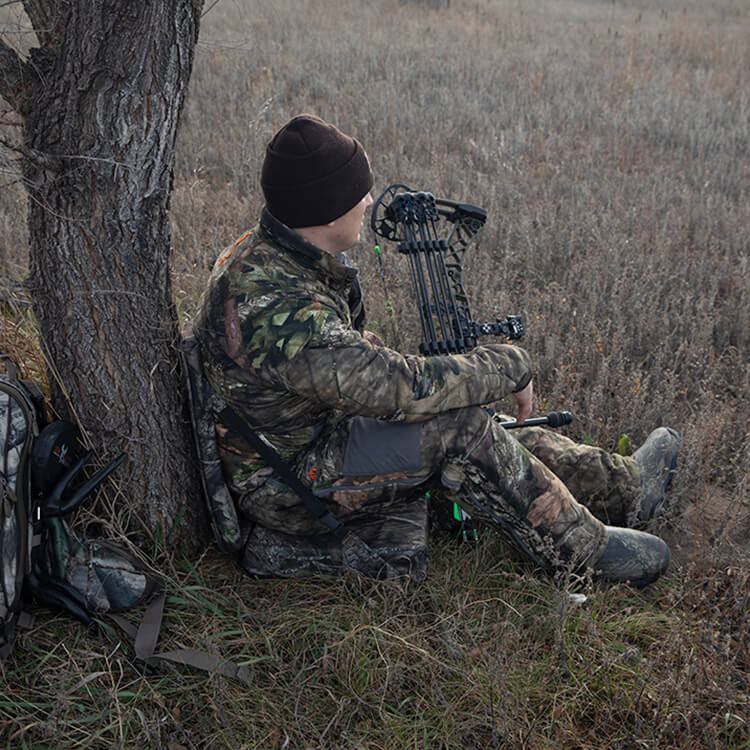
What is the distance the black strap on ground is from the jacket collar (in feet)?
2.12

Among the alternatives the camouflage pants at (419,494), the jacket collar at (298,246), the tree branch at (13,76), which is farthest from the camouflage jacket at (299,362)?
the tree branch at (13,76)

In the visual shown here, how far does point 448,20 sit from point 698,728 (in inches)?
588

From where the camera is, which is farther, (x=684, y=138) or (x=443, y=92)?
(x=443, y=92)

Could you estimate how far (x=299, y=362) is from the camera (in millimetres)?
2412

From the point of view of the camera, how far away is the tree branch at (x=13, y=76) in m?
2.29

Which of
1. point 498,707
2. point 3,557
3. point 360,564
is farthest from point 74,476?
point 498,707

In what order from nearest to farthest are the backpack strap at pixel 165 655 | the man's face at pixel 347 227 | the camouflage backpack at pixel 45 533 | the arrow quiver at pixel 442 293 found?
the camouflage backpack at pixel 45 533 → the backpack strap at pixel 165 655 → the man's face at pixel 347 227 → the arrow quiver at pixel 442 293

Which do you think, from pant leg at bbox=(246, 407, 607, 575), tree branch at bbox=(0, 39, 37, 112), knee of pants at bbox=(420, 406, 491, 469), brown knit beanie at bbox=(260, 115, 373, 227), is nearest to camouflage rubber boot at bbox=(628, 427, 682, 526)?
pant leg at bbox=(246, 407, 607, 575)

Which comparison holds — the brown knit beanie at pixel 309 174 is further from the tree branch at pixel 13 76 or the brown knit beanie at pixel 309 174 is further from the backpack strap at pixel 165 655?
the backpack strap at pixel 165 655

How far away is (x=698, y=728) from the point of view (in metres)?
2.27

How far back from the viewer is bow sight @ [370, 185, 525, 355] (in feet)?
10.4

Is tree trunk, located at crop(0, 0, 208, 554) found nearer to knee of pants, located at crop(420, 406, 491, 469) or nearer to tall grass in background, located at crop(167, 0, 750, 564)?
tall grass in background, located at crop(167, 0, 750, 564)

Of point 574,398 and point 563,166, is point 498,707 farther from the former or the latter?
point 563,166

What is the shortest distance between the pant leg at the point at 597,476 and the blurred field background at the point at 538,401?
0.25 m
